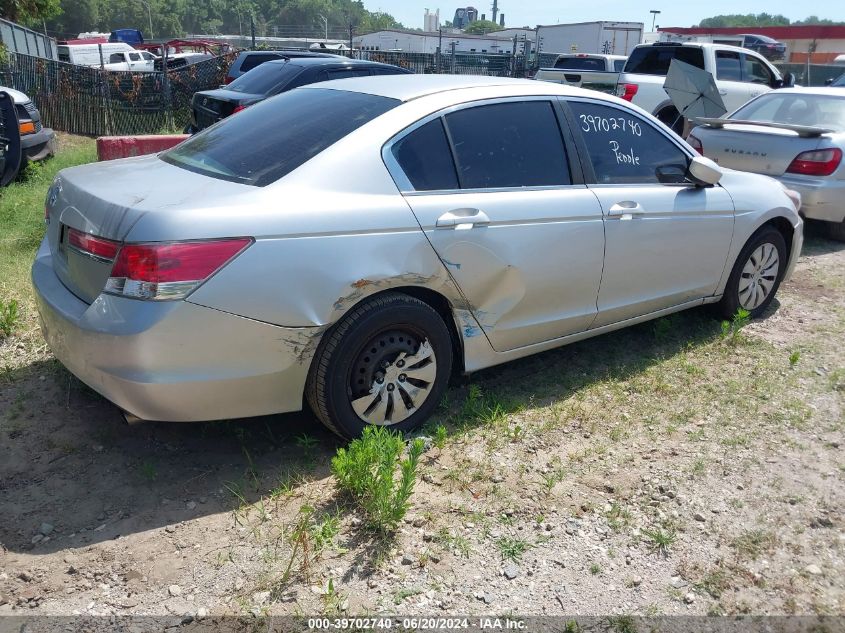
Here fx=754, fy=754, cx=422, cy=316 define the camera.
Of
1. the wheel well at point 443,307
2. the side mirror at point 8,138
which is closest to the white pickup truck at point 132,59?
the side mirror at point 8,138

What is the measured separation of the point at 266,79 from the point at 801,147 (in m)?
6.68

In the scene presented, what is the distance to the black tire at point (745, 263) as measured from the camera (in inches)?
203

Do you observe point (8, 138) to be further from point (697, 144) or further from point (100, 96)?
point (100, 96)

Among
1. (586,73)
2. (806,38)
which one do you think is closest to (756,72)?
(586,73)

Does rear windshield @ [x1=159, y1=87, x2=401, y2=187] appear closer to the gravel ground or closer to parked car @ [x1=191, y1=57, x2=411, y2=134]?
the gravel ground

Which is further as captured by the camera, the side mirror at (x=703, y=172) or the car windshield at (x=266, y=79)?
the car windshield at (x=266, y=79)

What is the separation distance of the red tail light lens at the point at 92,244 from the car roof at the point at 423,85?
5.08 feet

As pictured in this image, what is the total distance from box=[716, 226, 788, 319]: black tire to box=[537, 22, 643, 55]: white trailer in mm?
24925

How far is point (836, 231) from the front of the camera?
8.14 meters

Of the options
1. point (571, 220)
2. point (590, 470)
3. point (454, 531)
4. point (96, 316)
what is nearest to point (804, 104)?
point (571, 220)

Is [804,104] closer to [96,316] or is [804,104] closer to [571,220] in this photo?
[571,220]

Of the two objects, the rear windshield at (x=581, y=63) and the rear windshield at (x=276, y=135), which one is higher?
the rear windshield at (x=276, y=135)

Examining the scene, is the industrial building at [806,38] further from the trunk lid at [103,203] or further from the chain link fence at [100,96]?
the trunk lid at [103,203]

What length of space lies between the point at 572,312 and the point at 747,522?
142 cm
